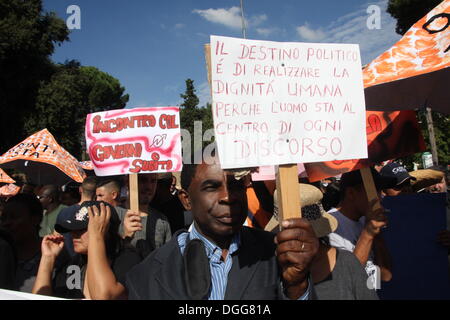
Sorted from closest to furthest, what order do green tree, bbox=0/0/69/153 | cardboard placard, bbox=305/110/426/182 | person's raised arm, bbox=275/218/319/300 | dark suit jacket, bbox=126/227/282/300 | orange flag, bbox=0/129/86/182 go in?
person's raised arm, bbox=275/218/319/300, dark suit jacket, bbox=126/227/282/300, cardboard placard, bbox=305/110/426/182, orange flag, bbox=0/129/86/182, green tree, bbox=0/0/69/153

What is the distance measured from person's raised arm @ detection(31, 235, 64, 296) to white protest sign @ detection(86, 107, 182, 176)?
33.0 inches

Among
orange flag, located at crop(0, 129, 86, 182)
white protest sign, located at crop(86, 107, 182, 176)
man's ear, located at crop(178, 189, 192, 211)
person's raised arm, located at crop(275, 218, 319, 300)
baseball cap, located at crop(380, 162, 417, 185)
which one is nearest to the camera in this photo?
person's raised arm, located at crop(275, 218, 319, 300)

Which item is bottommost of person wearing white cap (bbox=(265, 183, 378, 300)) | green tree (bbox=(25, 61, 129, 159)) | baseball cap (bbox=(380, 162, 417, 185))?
person wearing white cap (bbox=(265, 183, 378, 300))

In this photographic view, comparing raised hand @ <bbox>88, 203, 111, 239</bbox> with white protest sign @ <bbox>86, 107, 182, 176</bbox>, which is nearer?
raised hand @ <bbox>88, 203, 111, 239</bbox>

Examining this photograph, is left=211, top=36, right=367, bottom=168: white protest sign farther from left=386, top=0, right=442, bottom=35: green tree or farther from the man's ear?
left=386, top=0, right=442, bottom=35: green tree

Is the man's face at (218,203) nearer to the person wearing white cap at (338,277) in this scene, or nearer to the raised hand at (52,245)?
the person wearing white cap at (338,277)

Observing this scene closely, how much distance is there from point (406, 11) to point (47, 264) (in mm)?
17478

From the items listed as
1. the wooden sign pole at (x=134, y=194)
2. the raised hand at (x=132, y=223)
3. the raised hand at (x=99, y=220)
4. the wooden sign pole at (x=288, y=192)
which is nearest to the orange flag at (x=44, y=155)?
the wooden sign pole at (x=134, y=194)

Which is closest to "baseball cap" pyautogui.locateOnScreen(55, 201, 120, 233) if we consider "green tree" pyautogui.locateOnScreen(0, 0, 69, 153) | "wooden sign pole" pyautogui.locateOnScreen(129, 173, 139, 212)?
"wooden sign pole" pyautogui.locateOnScreen(129, 173, 139, 212)

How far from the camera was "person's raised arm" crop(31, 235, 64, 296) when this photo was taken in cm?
197

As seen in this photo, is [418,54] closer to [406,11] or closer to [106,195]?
[106,195]

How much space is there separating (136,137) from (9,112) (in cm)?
1855
